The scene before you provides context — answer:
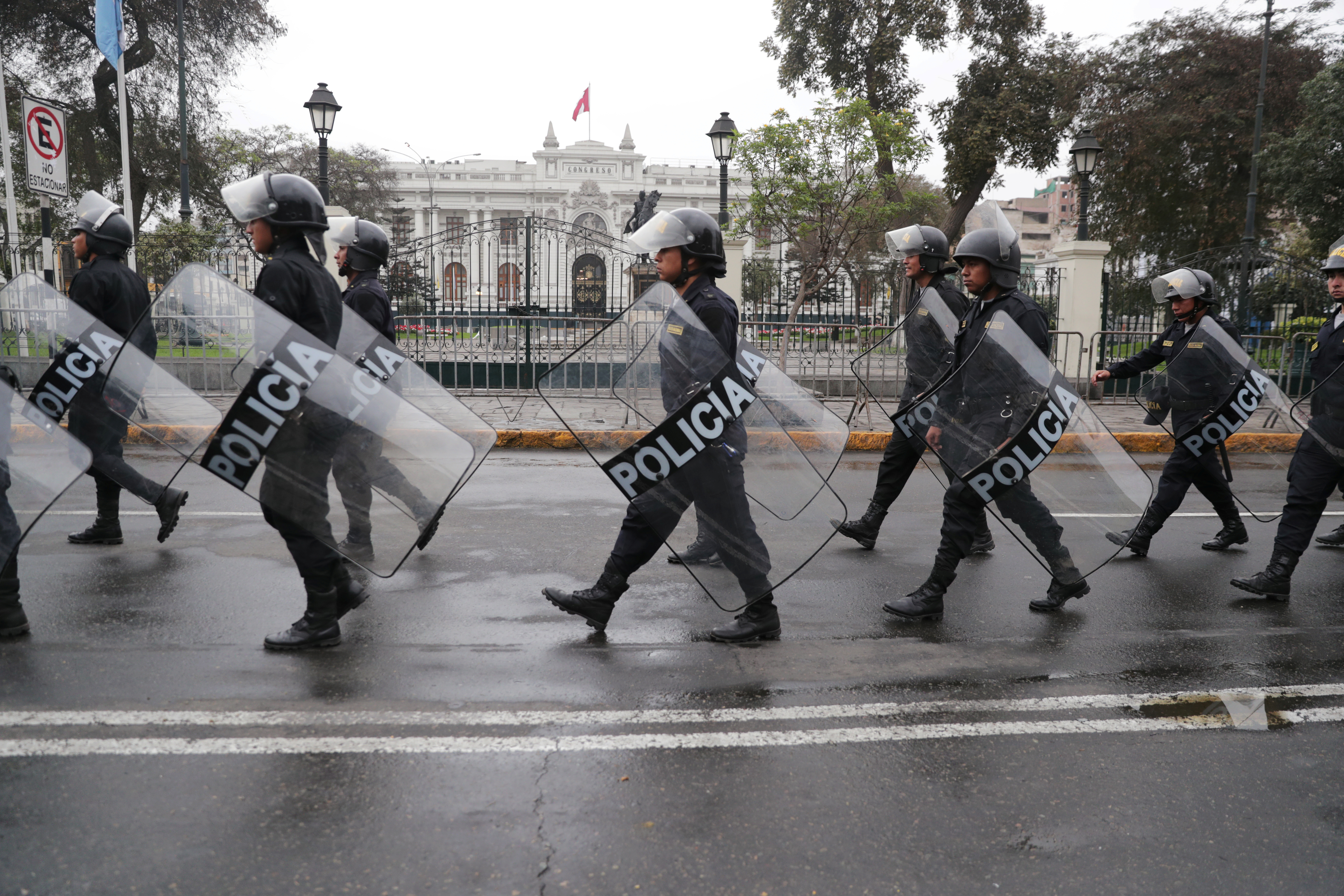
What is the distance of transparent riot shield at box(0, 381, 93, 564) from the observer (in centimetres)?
343

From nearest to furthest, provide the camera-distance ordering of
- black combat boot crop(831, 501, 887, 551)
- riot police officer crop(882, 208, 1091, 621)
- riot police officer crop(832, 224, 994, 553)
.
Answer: riot police officer crop(882, 208, 1091, 621) → riot police officer crop(832, 224, 994, 553) → black combat boot crop(831, 501, 887, 551)

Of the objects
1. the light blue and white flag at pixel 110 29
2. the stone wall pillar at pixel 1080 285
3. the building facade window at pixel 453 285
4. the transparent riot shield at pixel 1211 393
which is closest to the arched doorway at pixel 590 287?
the building facade window at pixel 453 285

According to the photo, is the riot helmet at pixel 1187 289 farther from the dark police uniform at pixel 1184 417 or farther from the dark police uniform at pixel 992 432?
the dark police uniform at pixel 992 432

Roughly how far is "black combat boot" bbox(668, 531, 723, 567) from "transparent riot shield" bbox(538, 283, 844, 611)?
0.02 metres

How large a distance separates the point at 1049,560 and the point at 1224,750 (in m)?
1.47

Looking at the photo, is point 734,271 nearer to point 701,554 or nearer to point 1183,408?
point 1183,408

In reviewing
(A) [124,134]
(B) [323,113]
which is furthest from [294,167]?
(B) [323,113]

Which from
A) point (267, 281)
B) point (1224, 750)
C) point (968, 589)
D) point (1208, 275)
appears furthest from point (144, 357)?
point (1208, 275)

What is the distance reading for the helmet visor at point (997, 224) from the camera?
14.5ft

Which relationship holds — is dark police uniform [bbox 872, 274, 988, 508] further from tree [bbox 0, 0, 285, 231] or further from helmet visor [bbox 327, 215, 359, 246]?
tree [bbox 0, 0, 285, 231]

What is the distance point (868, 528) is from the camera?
5777mm

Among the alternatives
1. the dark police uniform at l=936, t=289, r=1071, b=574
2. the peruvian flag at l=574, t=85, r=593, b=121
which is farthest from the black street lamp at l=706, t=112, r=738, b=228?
the peruvian flag at l=574, t=85, r=593, b=121

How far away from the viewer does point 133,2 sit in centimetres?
2294

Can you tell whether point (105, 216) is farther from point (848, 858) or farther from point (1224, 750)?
point (1224, 750)
